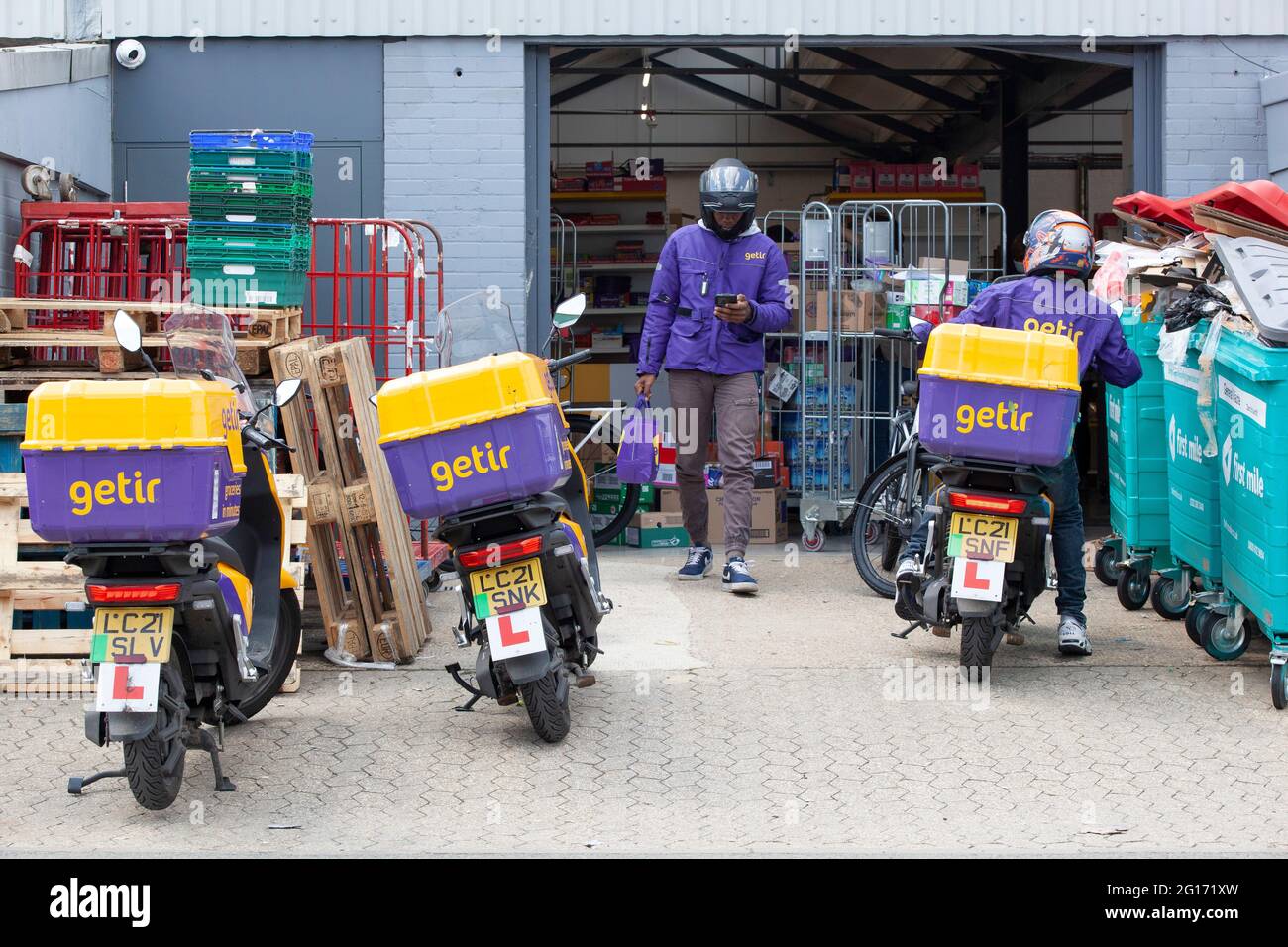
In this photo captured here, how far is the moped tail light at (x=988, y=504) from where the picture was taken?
20.6 feet

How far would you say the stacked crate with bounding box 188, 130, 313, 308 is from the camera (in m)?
8.16

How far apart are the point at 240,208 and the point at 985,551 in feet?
14.0

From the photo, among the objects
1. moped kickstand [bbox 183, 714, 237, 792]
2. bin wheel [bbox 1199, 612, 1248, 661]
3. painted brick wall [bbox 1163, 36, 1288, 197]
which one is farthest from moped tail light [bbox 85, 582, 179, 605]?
painted brick wall [bbox 1163, 36, 1288, 197]

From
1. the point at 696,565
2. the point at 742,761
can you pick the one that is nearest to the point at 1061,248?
the point at 742,761

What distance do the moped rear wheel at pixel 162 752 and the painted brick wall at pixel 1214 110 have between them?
26.0 feet

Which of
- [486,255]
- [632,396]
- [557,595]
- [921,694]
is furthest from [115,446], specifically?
[632,396]

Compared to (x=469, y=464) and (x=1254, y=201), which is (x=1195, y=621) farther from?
(x=469, y=464)

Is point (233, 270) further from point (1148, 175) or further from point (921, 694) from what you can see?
point (1148, 175)

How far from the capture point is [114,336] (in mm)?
7371

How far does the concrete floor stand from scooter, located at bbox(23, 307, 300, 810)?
314mm

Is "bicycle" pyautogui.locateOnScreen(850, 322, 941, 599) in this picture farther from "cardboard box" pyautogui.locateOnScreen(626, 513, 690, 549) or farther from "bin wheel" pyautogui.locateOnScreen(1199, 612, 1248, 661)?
"cardboard box" pyautogui.locateOnScreen(626, 513, 690, 549)

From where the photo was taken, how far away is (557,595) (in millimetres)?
5812

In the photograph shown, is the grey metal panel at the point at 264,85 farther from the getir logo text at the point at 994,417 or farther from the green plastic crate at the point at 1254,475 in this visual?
the green plastic crate at the point at 1254,475

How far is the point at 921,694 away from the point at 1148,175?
5.68 meters
